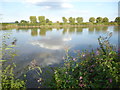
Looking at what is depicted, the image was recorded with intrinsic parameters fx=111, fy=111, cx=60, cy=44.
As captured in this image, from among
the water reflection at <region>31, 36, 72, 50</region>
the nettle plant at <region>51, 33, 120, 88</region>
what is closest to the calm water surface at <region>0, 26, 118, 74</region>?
the water reflection at <region>31, 36, 72, 50</region>

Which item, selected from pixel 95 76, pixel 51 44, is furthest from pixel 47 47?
pixel 95 76

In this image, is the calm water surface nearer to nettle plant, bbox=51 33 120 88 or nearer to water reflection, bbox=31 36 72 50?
water reflection, bbox=31 36 72 50

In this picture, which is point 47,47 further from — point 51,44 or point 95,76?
point 95,76

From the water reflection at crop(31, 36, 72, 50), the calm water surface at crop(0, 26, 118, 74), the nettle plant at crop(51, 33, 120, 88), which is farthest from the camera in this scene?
the water reflection at crop(31, 36, 72, 50)

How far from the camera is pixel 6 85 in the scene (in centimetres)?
350

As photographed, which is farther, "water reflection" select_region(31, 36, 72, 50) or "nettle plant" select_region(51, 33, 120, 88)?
"water reflection" select_region(31, 36, 72, 50)

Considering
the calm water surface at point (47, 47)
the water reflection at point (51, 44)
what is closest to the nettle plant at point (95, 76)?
the calm water surface at point (47, 47)

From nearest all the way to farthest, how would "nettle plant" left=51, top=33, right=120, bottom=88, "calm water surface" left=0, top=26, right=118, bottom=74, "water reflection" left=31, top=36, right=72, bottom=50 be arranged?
"nettle plant" left=51, top=33, right=120, bottom=88, "calm water surface" left=0, top=26, right=118, bottom=74, "water reflection" left=31, top=36, right=72, bottom=50

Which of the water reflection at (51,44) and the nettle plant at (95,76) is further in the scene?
the water reflection at (51,44)

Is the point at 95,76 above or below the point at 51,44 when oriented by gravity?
below

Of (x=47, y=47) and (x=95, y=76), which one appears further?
(x=47, y=47)

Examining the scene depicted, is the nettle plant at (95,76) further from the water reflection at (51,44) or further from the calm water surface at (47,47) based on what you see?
the water reflection at (51,44)

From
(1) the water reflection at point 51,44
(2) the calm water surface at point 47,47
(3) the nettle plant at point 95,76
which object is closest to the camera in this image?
(3) the nettle plant at point 95,76

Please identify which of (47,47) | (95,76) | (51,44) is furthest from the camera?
(51,44)
